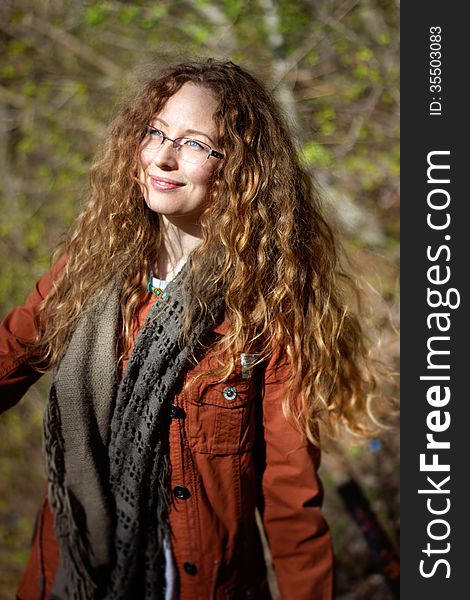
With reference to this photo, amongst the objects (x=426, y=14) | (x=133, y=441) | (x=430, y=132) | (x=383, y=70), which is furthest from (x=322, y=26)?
(x=133, y=441)

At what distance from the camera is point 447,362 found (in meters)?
2.19

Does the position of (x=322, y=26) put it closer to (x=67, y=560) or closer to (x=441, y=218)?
(x=441, y=218)

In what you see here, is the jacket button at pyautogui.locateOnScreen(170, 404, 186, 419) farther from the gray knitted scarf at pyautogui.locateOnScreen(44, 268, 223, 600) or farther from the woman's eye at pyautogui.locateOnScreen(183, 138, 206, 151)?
the woman's eye at pyautogui.locateOnScreen(183, 138, 206, 151)

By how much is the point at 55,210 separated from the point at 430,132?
233 cm

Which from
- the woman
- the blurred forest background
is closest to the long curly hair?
the woman

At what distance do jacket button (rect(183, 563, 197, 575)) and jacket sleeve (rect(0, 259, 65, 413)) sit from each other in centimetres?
75

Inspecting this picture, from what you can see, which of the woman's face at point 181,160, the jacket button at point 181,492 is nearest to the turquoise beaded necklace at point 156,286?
the woman's face at point 181,160

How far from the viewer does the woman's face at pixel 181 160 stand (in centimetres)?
150

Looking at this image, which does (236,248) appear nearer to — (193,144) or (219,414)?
(193,144)

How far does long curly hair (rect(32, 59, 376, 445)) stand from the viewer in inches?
62.4

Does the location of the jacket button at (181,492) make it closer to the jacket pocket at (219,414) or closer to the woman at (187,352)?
the woman at (187,352)

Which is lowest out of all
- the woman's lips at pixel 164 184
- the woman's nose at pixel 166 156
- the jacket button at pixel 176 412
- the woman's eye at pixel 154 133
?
the jacket button at pixel 176 412

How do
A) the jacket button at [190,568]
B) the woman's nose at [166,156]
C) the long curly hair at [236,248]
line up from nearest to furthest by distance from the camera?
the woman's nose at [166,156]
the long curly hair at [236,248]
the jacket button at [190,568]

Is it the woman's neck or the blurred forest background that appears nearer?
the woman's neck
